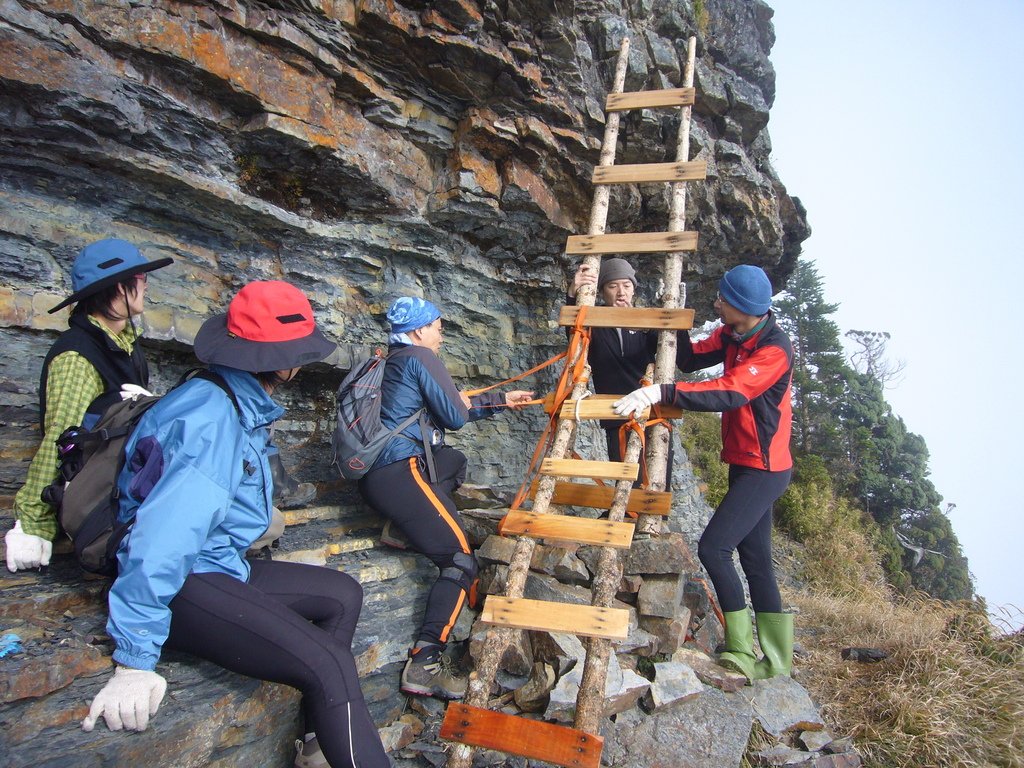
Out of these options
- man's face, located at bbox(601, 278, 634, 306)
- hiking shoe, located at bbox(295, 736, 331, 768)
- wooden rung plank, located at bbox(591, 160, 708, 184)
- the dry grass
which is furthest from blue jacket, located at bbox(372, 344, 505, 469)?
the dry grass

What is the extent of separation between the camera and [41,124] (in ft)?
13.2

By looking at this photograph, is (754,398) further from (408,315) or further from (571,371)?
(408,315)

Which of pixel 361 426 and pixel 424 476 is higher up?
pixel 361 426

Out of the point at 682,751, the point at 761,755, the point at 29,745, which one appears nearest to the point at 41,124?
the point at 29,745

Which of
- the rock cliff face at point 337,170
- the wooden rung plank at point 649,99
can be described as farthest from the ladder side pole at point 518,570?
the wooden rung plank at point 649,99

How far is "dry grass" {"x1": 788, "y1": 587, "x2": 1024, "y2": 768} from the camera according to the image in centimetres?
387

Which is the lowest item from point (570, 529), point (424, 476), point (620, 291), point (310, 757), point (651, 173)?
point (310, 757)

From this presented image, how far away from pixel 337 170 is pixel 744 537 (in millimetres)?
4361

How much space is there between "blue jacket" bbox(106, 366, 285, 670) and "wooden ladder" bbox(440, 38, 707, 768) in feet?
4.42

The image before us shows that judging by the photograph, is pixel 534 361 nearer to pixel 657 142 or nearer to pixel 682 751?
pixel 657 142

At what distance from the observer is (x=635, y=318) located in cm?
495

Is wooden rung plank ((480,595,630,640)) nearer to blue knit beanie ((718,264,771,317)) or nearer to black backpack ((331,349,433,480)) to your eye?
black backpack ((331,349,433,480))

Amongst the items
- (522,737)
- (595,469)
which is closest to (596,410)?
(595,469)

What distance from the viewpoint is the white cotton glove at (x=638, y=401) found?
4113 mm
